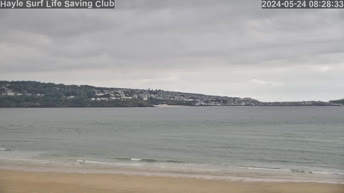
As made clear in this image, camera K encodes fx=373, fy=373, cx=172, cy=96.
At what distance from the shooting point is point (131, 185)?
1379 cm

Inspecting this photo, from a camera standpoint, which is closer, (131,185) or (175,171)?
(131,185)

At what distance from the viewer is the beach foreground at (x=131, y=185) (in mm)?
12883

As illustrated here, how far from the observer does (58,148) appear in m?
27.0

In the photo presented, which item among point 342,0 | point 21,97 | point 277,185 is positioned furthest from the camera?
point 21,97

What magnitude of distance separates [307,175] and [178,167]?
6.04 meters

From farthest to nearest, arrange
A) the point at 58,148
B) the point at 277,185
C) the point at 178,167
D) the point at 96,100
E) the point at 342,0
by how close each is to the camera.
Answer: the point at 96,100 < the point at 58,148 < the point at 178,167 < the point at 277,185 < the point at 342,0

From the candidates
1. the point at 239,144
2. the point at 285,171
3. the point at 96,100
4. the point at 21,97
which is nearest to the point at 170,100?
the point at 96,100

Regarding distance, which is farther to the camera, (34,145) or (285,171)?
(34,145)

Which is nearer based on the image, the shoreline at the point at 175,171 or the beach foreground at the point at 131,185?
the beach foreground at the point at 131,185

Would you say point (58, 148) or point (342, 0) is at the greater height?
point (342, 0)

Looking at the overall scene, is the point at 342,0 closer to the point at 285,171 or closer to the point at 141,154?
the point at 285,171

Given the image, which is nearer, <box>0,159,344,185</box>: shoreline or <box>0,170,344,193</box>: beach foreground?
<box>0,170,344,193</box>: beach foreground

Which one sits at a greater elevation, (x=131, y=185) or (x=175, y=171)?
(x=131, y=185)

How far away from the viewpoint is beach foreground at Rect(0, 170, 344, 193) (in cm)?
1288
